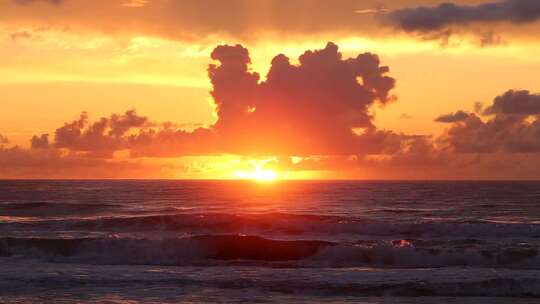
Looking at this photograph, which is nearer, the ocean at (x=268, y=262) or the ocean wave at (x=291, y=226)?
the ocean at (x=268, y=262)

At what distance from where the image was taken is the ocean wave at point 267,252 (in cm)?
3309

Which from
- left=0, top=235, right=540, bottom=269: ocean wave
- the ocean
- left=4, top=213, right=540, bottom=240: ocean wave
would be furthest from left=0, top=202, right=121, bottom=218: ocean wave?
left=0, top=235, right=540, bottom=269: ocean wave

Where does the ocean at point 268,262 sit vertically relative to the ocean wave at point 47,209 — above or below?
below

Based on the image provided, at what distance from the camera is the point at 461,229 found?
46.5m

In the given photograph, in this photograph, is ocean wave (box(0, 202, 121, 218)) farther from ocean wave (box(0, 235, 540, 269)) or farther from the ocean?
ocean wave (box(0, 235, 540, 269))

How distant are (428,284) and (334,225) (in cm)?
2288

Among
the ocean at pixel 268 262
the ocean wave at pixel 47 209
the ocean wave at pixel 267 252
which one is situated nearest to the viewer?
the ocean at pixel 268 262

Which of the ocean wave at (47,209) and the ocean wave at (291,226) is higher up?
the ocean wave at (47,209)

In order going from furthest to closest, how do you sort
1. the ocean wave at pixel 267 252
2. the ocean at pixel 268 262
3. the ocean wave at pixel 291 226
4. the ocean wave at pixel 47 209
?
1. the ocean wave at pixel 47 209
2. the ocean wave at pixel 291 226
3. the ocean wave at pixel 267 252
4. the ocean at pixel 268 262

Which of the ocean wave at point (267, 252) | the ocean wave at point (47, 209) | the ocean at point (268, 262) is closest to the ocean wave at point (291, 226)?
the ocean at point (268, 262)

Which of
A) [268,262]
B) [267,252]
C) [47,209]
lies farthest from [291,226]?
[47,209]

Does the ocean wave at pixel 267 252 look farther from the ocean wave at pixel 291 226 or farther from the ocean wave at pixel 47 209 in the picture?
the ocean wave at pixel 47 209

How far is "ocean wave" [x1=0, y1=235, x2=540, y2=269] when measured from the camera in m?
33.1

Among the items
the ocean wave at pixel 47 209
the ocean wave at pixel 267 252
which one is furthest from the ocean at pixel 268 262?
the ocean wave at pixel 47 209
